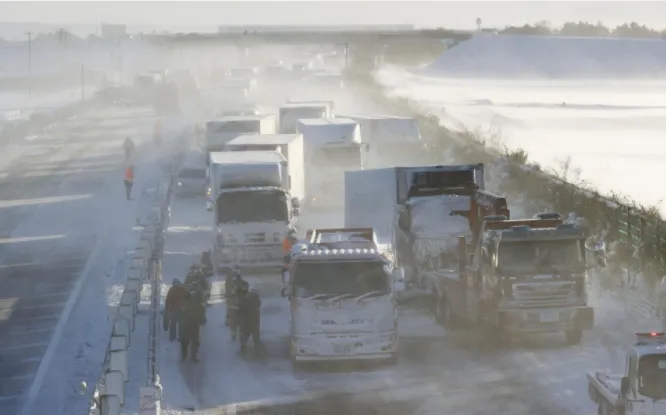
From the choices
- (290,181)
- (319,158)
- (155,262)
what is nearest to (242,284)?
(155,262)

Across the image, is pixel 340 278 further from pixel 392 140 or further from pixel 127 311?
pixel 392 140

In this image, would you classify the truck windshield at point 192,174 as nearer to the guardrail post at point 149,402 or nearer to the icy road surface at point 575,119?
the icy road surface at point 575,119

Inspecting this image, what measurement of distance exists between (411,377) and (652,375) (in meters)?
7.39

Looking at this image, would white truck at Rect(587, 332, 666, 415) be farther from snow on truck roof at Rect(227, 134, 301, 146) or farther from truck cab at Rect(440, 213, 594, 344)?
snow on truck roof at Rect(227, 134, 301, 146)

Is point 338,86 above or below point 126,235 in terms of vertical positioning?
above

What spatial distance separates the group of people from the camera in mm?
22500

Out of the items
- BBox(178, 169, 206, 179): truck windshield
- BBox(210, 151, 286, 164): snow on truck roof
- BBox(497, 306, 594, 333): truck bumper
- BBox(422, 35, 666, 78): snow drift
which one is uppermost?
BBox(422, 35, 666, 78): snow drift

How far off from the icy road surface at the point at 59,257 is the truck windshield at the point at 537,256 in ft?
25.1

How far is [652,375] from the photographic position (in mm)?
14766

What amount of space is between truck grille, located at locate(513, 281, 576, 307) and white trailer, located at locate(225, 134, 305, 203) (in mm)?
13435

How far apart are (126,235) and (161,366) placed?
1796cm

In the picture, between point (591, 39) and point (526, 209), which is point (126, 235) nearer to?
point (526, 209)

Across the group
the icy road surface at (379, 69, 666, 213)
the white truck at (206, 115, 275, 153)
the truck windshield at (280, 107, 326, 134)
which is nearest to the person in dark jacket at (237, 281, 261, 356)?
the icy road surface at (379, 69, 666, 213)

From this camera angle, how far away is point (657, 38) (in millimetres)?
177000
